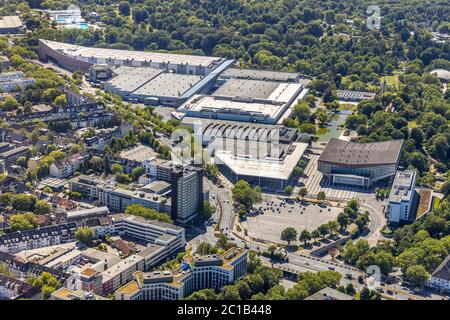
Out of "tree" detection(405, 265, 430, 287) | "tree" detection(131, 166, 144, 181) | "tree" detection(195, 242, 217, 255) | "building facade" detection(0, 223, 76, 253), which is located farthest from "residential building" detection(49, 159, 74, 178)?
"tree" detection(405, 265, 430, 287)

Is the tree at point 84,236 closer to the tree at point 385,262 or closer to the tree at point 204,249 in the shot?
the tree at point 204,249

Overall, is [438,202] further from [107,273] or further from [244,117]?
[107,273]

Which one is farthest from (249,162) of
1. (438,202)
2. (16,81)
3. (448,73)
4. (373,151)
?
(448,73)

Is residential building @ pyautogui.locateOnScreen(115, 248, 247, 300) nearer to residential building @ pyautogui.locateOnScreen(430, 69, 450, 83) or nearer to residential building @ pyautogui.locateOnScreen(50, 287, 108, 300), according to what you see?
residential building @ pyautogui.locateOnScreen(50, 287, 108, 300)

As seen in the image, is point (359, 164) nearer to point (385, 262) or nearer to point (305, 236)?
point (305, 236)

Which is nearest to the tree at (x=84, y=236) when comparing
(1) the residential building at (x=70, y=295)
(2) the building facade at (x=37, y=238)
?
(2) the building facade at (x=37, y=238)

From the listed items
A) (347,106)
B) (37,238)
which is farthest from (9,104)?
(347,106)
